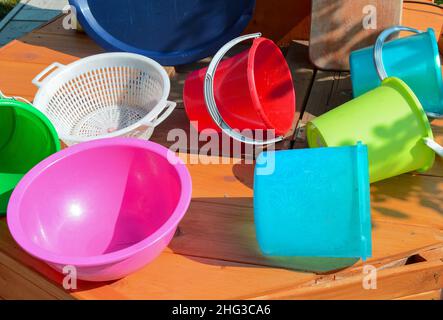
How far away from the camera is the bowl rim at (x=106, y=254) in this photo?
114cm

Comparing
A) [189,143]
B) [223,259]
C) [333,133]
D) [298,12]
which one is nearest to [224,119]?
[189,143]

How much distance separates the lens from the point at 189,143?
5.82 feet

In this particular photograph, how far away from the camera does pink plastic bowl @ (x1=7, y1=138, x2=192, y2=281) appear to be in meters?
1.36

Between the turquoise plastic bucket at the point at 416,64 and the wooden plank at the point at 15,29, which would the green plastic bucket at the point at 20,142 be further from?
the wooden plank at the point at 15,29

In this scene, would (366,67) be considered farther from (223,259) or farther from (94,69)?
(94,69)

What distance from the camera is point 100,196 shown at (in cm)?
153

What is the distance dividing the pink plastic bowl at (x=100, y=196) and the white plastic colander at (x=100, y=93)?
0.94 feet

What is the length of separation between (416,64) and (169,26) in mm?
1036

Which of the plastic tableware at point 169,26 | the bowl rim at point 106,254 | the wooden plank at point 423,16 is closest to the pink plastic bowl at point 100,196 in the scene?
the bowl rim at point 106,254

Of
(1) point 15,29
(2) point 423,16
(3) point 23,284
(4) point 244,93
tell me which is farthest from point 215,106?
(1) point 15,29

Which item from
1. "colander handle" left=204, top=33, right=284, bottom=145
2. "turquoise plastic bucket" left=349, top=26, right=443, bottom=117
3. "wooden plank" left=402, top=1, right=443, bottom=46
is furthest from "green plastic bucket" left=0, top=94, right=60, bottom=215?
"wooden plank" left=402, top=1, right=443, bottom=46

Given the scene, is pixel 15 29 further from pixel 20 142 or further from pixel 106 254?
pixel 106 254

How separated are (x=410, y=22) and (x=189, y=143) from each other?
1156 millimetres

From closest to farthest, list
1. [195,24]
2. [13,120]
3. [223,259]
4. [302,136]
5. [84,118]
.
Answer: [223,259]
[13,120]
[302,136]
[84,118]
[195,24]
